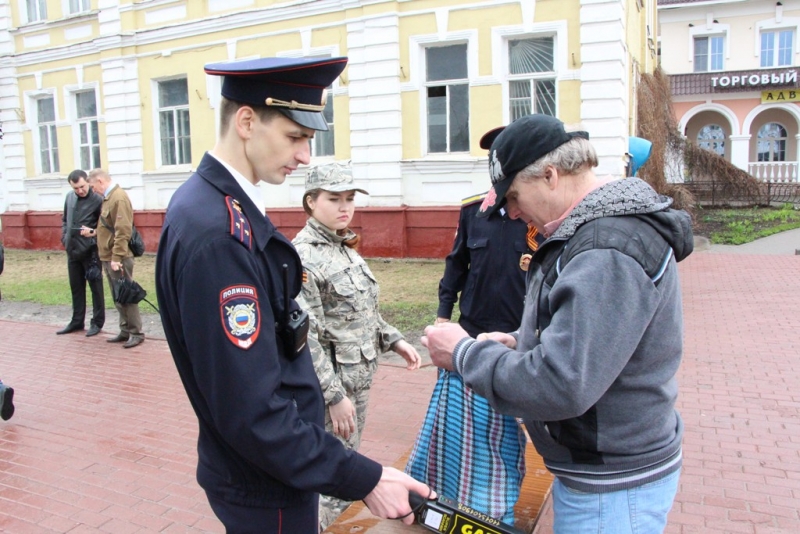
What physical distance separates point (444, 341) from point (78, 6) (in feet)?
60.8

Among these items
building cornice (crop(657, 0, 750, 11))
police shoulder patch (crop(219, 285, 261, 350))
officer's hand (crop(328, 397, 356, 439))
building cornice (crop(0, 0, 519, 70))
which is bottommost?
officer's hand (crop(328, 397, 356, 439))

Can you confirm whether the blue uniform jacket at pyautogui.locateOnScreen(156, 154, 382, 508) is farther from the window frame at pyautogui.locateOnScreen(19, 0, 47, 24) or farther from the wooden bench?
the window frame at pyautogui.locateOnScreen(19, 0, 47, 24)

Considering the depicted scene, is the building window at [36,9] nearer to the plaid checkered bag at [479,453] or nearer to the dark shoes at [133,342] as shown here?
the dark shoes at [133,342]

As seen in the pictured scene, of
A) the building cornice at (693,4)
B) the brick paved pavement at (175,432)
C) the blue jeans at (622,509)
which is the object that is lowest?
the brick paved pavement at (175,432)

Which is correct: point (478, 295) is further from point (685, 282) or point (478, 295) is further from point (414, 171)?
point (414, 171)

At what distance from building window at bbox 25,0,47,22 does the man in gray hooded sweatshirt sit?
19.5 m

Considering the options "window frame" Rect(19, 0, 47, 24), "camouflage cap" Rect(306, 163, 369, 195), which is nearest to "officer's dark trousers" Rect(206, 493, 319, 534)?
"camouflage cap" Rect(306, 163, 369, 195)

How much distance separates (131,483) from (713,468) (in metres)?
3.59

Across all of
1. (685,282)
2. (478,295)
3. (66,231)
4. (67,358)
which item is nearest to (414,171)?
(685,282)

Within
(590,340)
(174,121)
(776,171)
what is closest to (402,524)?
(590,340)

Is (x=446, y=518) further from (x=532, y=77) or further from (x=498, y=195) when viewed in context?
(x=532, y=77)

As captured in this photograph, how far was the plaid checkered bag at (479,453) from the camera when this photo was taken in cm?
232

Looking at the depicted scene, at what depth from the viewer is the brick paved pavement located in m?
3.66

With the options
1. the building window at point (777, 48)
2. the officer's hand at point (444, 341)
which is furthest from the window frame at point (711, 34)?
the officer's hand at point (444, 341)
